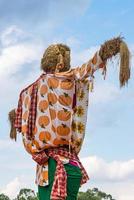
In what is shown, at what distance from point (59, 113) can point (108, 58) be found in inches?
25.9

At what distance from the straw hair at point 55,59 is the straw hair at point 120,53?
0.57 meters

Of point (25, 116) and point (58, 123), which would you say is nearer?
point (58, 123)

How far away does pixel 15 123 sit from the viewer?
223 inches

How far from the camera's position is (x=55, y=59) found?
5.34 m

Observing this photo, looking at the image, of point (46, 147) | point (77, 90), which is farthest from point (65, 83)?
point (46, 147)

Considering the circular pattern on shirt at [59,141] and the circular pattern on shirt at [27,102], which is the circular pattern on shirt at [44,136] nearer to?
the circular pattern on shirt at [59,141]

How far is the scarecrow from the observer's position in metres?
5.00

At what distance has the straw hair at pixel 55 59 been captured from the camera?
17.5 feet

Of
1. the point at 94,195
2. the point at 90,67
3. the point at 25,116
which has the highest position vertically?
the point at 94,195

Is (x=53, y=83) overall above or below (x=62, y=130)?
above

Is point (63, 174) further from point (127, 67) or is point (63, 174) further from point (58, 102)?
point (127, 67)

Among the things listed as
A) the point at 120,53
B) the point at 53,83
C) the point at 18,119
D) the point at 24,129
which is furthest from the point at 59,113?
the point at 120,53

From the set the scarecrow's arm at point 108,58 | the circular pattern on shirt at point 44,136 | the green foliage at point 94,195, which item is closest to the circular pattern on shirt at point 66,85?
the scarecrow's arm at point 108,58

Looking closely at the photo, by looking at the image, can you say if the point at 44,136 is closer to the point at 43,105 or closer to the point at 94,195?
the point at 43,105
